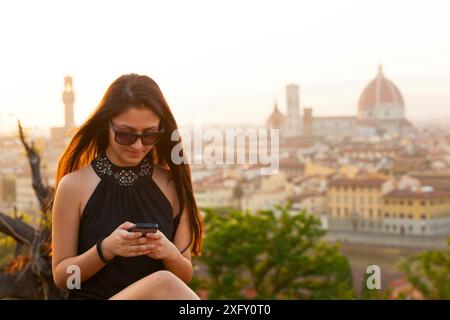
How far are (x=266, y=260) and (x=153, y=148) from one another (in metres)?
9.50

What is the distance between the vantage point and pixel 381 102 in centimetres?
4628

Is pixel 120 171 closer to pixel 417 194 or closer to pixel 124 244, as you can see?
pixel 124 244

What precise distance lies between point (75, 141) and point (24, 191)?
57.1 ft

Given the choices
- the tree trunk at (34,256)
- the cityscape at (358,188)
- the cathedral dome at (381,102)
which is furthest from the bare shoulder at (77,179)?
the cathedral dome at (381,102)

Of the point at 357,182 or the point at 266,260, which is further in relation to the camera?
the point at 357,182

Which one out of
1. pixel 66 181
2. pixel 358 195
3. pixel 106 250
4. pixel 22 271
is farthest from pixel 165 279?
pixel 358 195

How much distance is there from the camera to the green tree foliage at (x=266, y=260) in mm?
10016

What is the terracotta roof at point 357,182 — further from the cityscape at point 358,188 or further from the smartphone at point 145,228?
the smartphone at point 145,228

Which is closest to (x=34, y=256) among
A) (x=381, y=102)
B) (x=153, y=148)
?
(x=153, y=148)

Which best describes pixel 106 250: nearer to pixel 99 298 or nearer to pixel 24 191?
pixel 99 298

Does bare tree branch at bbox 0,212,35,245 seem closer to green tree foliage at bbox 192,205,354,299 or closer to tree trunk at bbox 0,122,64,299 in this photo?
tree trunk at bbox 0,122,64,299

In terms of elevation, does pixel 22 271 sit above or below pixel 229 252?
above

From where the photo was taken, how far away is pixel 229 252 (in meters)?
10.2

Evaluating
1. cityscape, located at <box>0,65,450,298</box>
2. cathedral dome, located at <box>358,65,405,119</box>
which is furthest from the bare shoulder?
cathedral dome, located at <box>358,65,405,119</box>
